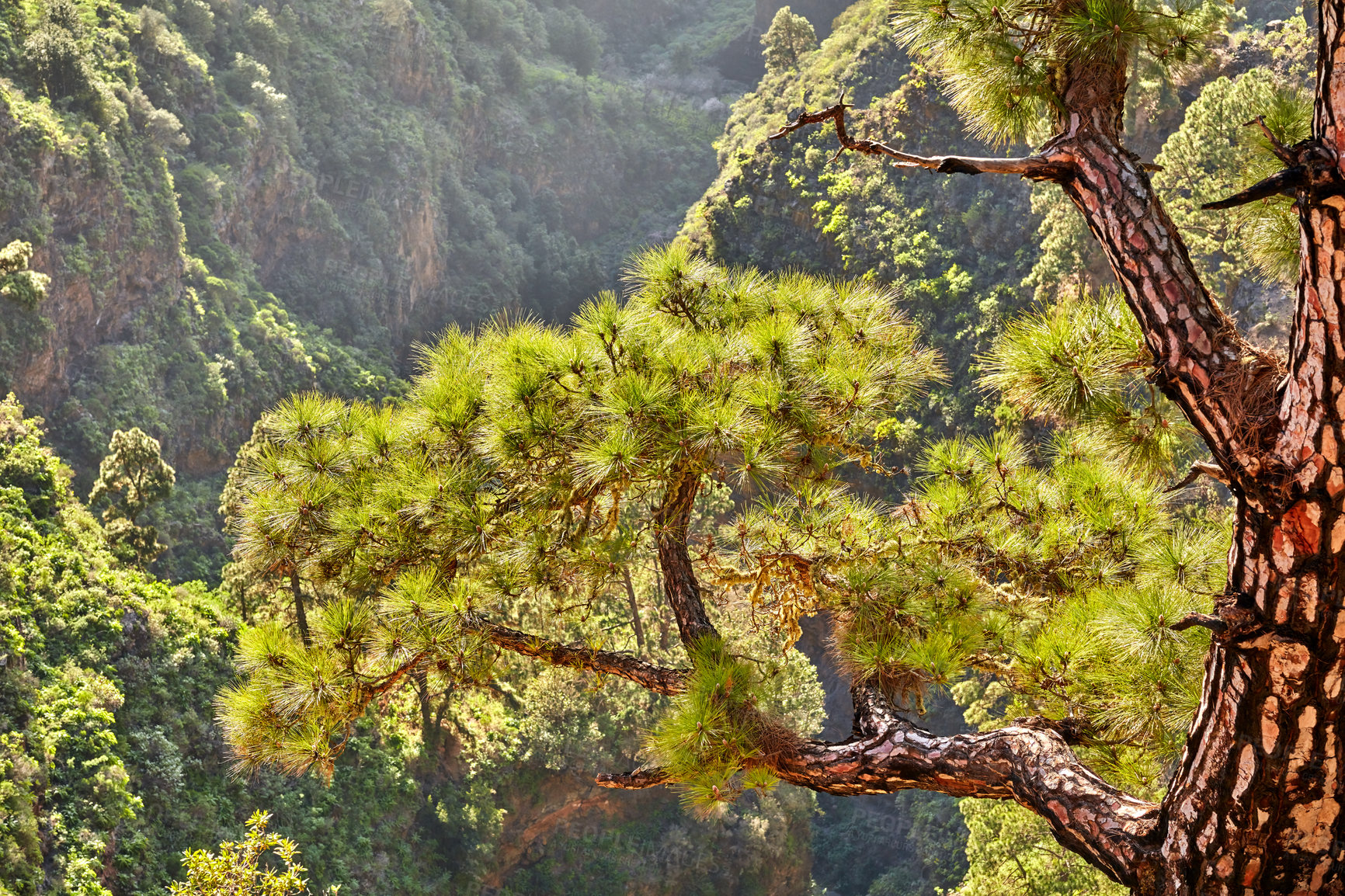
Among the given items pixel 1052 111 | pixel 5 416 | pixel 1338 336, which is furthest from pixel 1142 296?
pixel 5 416

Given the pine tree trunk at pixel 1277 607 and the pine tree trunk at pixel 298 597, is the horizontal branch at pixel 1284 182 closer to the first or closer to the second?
the pine tree trunk at pixel 1277 607

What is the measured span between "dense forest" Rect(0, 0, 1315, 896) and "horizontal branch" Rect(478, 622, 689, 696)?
127mm

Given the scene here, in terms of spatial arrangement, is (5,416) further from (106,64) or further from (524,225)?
(524,225)

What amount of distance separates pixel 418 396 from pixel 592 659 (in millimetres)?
883

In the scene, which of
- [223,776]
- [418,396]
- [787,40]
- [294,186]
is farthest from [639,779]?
[787,40]

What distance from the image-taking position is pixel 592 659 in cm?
233

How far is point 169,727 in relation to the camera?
7.91 metres

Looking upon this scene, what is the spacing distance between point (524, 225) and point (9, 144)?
12041 millimetres

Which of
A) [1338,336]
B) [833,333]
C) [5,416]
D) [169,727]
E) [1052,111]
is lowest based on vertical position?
[1338,336]

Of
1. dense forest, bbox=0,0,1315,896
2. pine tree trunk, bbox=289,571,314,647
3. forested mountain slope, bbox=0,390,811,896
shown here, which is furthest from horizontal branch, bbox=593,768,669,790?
forested mountain slope, bbox=0,390,811,896

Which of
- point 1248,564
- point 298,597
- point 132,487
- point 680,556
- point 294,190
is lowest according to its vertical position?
point 1248,564

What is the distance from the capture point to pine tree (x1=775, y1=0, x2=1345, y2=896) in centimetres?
112

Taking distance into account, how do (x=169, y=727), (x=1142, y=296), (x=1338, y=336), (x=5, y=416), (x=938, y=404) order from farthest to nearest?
(x=938, y=404)
(x=5, y=416)
(x=169, y=727)
(x=1142, y=296)
(x=1338, y=336)

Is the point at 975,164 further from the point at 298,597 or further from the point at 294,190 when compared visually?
the point at 294,190
